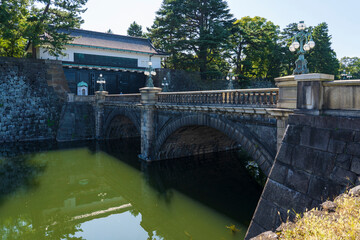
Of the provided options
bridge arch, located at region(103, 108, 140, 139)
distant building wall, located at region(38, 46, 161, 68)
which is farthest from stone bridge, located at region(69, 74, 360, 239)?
distant building wall, located at region(38, 46, 161, 68)

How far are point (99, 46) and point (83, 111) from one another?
9.76 m

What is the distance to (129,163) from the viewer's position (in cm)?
1858

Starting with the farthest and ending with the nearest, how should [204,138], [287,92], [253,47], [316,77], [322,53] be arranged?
[322,53], [253,47], [204,138], [287,92], [316,77]

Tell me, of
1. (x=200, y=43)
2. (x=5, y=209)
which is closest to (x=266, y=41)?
(x=200, y=43)

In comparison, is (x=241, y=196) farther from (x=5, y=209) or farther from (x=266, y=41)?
(x=266, y=41)

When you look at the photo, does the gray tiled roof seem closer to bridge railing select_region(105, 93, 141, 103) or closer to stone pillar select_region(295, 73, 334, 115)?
bridge railing select_region(105, 93, 141, 103)

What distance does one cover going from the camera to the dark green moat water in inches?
392

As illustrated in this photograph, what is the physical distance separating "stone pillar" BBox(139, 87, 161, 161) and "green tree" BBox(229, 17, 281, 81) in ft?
76.8

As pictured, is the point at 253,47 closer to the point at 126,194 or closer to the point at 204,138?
the point at 204,138

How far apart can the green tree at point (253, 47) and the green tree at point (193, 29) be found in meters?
3.35

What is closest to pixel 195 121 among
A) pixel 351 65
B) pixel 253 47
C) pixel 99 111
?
pixel 99 111

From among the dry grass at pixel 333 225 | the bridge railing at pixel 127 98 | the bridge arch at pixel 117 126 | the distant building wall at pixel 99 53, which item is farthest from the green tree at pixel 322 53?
the dry grass at pixel 333 225

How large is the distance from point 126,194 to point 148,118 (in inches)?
231

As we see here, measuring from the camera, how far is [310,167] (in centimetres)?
624
